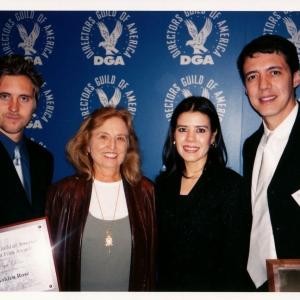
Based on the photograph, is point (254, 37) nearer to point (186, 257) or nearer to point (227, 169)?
point (227, 169)

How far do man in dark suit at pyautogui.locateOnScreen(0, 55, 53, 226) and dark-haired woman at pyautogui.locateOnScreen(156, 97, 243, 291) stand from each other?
0.76 m

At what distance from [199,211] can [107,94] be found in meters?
0.92

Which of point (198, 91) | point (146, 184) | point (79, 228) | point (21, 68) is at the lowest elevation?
point (79, 228)

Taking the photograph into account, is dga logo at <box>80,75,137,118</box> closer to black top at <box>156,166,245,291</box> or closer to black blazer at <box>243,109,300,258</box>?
black top at <box>156,166,245,291</box>

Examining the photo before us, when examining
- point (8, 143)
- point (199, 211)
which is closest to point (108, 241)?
point (199, 211)

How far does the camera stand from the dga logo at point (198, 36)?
1.93 meters

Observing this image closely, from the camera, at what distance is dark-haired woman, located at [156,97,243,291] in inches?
67.9

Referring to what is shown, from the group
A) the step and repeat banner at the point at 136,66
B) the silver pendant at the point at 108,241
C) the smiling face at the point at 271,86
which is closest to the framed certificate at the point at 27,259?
the silver pendant at the point at 108,241

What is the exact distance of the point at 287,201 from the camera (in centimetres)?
171

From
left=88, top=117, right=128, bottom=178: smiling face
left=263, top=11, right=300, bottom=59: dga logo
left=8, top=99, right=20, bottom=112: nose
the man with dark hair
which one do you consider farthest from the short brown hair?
left=263, top=11, right=300, bottom=59: dga logo

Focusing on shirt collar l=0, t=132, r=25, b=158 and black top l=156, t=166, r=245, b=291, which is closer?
black top l=156, t=166, r=245, b=291

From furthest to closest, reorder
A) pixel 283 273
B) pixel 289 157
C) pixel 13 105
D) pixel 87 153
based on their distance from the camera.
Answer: pixel 87 153 → pixel 13 105 → pixel 289 157 → pixel 283 273

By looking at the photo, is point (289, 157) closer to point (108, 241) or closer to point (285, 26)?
point (285, 26)

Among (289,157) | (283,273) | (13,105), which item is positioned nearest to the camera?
(283,273)
